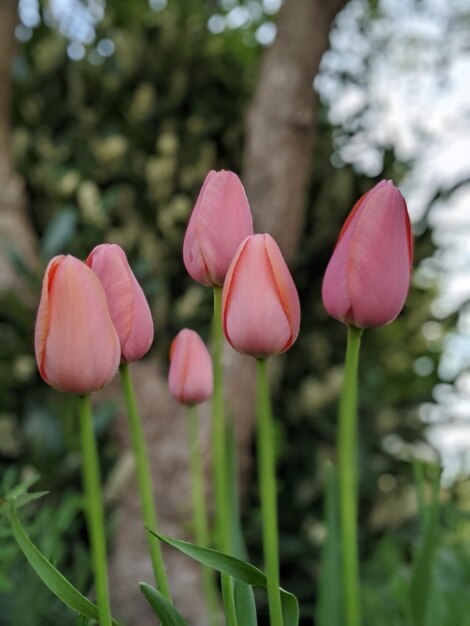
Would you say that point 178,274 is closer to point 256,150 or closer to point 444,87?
point 256,150

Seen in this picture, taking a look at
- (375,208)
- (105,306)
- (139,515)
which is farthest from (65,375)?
(139,515)

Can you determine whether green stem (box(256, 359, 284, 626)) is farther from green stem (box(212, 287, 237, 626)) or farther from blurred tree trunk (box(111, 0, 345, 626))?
blurred tree trunk (box(111, 0, 345, 626))

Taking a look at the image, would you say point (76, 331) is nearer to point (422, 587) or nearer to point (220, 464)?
point (220, 464)

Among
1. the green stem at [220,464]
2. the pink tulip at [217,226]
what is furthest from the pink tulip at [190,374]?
the pink tulip at [217,226]

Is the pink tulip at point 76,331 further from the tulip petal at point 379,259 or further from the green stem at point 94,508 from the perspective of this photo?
the tulip petal at point 379,259

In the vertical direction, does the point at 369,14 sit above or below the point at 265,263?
below

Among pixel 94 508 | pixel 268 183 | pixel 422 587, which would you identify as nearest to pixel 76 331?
pixel 94 508

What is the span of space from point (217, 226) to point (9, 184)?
167 centimetres

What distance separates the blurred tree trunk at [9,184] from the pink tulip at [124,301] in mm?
1521

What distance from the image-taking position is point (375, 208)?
0.47 m

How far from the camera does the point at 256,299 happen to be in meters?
0.48

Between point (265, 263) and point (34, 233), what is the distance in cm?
171

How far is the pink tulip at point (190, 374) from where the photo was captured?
0.66 metres

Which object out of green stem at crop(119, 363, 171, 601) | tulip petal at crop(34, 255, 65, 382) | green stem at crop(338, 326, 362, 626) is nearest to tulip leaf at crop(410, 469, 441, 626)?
green stem at crop(338, 326, 362, 626)
